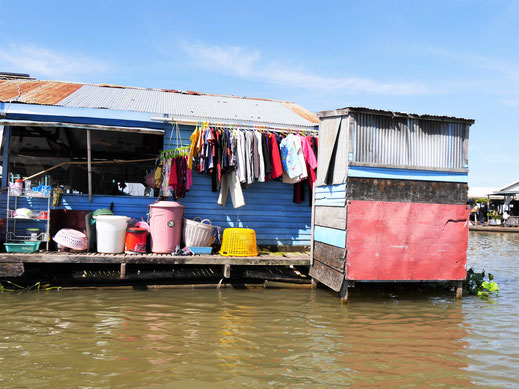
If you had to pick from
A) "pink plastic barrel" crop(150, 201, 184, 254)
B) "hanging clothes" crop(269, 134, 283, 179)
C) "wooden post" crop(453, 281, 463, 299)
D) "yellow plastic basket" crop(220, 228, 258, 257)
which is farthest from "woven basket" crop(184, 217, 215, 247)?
"wooden post" crop(453, 281, 463, 299)

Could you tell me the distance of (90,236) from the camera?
350 inches

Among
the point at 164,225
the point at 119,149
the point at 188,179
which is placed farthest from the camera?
the point at 119,149

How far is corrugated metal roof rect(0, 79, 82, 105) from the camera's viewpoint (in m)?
9.54

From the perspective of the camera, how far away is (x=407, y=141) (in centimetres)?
831

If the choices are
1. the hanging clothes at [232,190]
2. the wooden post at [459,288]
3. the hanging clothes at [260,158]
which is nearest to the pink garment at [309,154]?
the hanging clothes at [260,158]

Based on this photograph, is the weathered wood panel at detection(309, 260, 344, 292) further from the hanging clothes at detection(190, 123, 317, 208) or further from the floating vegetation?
the floating vegetation

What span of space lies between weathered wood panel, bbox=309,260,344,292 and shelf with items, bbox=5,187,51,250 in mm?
5658

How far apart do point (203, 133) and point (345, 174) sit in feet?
11.6

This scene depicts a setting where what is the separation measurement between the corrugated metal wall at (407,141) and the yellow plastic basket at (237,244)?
2969 mm

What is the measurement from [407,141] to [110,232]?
6.25 metres

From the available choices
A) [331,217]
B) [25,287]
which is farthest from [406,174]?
[25,287]

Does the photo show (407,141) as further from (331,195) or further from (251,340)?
(251,340)

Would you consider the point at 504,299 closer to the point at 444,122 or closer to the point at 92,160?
the point at 444,122

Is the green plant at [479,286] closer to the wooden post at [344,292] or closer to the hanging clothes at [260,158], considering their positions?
the wooden post at [344,292]
